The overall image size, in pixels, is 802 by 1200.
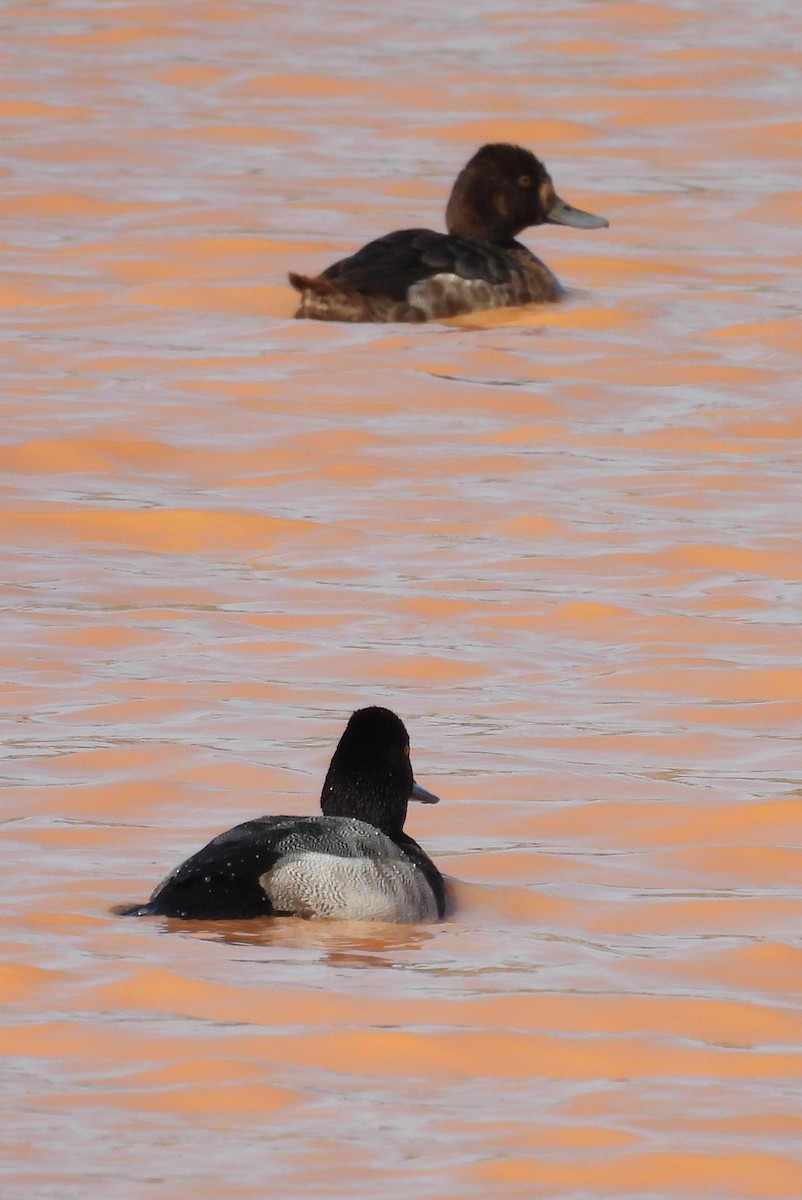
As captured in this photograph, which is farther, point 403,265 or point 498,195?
point 498,195

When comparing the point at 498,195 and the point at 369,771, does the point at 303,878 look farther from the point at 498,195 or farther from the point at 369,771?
the point at 498,195

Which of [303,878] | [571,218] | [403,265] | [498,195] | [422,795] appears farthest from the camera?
[571,218]

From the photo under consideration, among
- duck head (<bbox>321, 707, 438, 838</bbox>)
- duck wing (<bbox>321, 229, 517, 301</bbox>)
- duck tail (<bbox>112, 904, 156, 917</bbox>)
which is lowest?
duck tail (<bbox>112, 904, 156, 917</bbox>)

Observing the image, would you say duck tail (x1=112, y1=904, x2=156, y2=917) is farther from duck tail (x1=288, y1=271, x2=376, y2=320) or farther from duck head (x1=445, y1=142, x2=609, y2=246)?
duck head (x1=445, y1=142, x2=609, y2=246)

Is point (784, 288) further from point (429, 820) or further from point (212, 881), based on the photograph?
point (212, 881)

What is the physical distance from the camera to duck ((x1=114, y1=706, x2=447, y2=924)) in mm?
6223

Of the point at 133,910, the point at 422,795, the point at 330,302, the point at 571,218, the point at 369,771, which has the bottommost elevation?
the point at 133,910

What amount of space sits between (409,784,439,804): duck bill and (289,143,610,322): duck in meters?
7.04

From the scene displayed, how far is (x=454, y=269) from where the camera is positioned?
14.4 metres

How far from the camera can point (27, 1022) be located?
5.71 metres

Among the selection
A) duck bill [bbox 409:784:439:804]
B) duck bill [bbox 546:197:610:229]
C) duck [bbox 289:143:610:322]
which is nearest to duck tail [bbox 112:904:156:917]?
duck bill [bbox 409:784:439:804]

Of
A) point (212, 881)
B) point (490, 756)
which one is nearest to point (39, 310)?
point (490, 756)

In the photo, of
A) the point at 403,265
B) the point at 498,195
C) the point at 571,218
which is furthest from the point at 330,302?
the point at 571,218

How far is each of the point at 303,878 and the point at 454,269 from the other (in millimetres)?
8516
